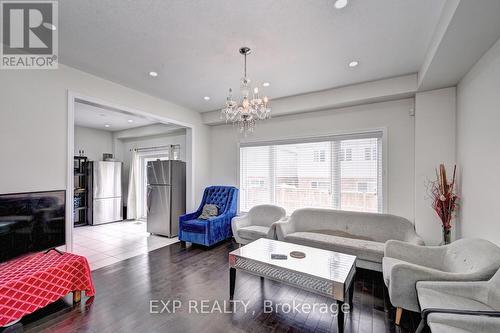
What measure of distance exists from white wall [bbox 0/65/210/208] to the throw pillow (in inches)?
93.4

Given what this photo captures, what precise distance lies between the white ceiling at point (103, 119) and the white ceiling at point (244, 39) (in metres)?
1.82

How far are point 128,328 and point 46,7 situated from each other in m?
2.99

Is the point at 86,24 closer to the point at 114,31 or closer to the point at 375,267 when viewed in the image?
the point at 114,31

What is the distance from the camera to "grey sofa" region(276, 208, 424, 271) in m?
2.87

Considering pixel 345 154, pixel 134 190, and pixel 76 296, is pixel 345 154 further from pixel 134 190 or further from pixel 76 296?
pixel 134 190

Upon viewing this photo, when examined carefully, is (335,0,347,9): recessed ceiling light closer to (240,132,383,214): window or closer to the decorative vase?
(240,132,383,214): window

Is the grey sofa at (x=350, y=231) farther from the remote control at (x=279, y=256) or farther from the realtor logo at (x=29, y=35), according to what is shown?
the realtor logo at (x=29, y=35)

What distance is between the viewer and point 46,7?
1918 mm

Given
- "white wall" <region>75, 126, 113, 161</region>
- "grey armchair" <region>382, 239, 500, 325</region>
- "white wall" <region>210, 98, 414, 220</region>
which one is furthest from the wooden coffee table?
"white wall" <region>75, 126, 113, 161</region>

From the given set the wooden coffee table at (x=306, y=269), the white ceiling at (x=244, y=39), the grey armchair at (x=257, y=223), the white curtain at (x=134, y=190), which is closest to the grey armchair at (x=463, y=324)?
the wooden coffee table at (x=306, y=269)

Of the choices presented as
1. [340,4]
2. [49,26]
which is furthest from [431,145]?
[49,26]

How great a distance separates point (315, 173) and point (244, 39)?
2.71m

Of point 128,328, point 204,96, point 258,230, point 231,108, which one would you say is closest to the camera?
point 128,328

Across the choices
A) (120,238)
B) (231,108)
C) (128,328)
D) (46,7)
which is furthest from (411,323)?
(120,238)
